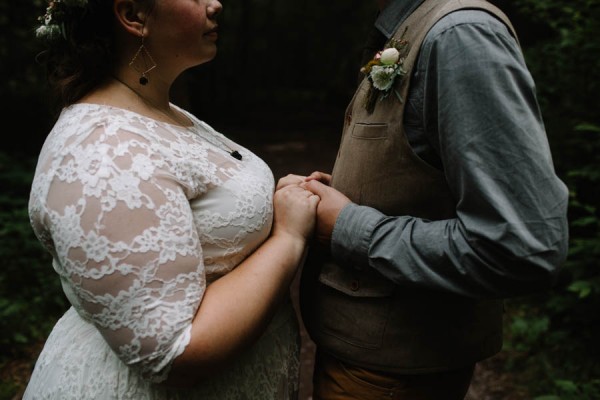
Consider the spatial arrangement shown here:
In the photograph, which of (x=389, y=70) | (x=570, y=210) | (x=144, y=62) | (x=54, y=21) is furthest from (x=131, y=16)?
(x=570, y=210)

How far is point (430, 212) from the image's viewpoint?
69.2 inches

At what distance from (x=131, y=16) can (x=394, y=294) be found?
123cm

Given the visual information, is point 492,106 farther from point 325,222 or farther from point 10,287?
point 10,287

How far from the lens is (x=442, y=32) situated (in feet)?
5.10

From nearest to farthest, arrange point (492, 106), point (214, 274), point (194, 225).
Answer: point (492, 106) → point (194, 225) → point (214, 274)

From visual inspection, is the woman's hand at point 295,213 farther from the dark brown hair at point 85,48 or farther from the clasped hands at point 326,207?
the dark brown hair at point 85,48

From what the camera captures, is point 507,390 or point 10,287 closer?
point 507,390

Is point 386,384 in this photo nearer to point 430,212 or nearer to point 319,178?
point 430,212

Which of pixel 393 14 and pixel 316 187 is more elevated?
pixel 393 14

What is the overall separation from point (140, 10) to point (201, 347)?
1064 mm

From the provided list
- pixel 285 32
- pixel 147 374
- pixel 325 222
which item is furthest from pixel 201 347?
pixel 285 32

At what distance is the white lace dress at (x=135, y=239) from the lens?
1.48 m

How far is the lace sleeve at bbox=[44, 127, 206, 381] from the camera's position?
1477 mm

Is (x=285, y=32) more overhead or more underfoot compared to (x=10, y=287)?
more underfoot
